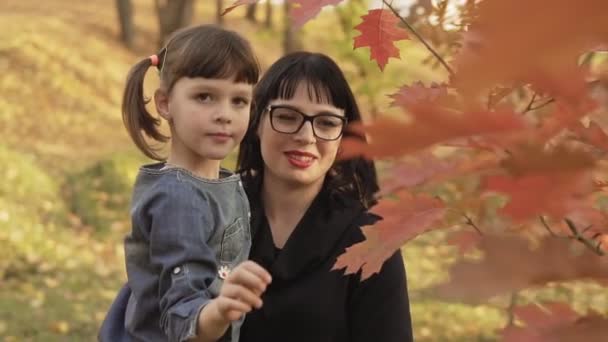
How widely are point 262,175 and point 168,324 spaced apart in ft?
2.29

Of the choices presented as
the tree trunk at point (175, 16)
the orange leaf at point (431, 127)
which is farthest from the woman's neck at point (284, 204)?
the tree trunk at point (175, 16)

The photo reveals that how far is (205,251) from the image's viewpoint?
117 cm

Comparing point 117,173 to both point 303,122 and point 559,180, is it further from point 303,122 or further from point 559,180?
point 559,180

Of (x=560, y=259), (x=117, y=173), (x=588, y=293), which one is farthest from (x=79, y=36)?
(x=560, y=259)

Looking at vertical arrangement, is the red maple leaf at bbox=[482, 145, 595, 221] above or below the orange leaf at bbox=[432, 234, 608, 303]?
above

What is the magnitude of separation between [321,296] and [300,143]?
329 mm

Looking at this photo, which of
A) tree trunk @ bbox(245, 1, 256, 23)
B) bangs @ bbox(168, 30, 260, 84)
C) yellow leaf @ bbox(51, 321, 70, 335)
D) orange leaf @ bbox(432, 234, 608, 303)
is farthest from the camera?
tree trunk @ bbox(245, 1, 256, 23)

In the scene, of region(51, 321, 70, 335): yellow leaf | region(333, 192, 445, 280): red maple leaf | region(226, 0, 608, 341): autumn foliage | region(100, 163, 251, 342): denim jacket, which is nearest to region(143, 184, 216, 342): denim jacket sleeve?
region(100, 163, 251, 342): denim jacket

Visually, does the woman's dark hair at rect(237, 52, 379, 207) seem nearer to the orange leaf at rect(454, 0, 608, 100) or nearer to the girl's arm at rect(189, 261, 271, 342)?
the girl's arm at rect(189, 261, 271, 342)

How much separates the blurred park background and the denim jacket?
0.36 meters

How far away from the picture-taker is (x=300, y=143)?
1526mm

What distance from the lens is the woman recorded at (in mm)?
1550

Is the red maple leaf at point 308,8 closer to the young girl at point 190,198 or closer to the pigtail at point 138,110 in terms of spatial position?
the young girl at point 190,198

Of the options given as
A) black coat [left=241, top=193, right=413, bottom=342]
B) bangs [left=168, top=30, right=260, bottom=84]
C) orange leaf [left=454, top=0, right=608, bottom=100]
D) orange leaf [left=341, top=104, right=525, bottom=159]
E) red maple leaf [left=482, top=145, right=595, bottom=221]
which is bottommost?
black coat [left=241, top=193, right=413, bottom=342]
